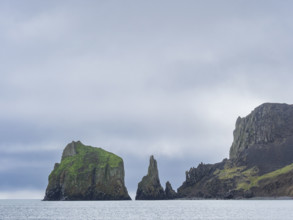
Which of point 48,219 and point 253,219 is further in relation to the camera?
point 48,219

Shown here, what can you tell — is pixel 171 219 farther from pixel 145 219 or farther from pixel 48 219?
pixel 48 219

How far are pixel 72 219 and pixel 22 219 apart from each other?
51.2ft

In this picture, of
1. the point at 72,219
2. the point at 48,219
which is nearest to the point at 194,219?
the point at 72,219

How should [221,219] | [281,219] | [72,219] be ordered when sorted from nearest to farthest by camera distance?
[281,219] → [221,219] → [72,219]

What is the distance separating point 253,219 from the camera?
97.0 m

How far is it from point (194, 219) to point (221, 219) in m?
7.61

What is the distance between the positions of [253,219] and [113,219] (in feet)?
135

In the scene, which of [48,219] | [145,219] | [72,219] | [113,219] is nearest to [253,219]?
[145,219]

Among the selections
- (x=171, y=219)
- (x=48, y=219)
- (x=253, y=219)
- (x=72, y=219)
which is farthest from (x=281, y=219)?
(x=48, y=219)

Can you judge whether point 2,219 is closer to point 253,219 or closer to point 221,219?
point 221,219

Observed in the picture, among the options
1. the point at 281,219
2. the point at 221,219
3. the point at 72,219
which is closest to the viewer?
the point at 281,219

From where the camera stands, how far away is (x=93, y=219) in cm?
10862

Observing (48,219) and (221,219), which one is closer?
(221,219)

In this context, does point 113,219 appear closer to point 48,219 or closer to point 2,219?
point 48,219
